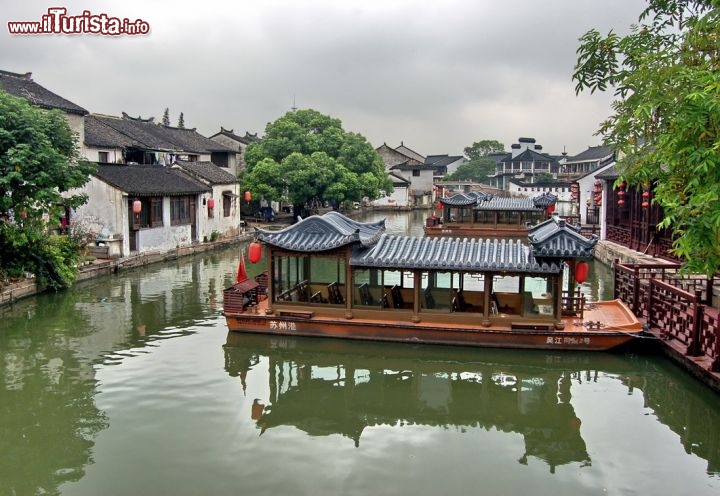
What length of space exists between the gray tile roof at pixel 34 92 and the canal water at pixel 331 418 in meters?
13.1

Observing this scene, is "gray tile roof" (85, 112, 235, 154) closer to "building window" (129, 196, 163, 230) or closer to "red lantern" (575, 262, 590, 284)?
"building window" (129, 196, 163, 230)

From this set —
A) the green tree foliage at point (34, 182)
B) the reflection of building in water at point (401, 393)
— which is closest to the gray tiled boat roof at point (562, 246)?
the reflection of building in water at point (401, 393)

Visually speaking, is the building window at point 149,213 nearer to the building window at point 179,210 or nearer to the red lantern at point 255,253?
the building window at point 179,210

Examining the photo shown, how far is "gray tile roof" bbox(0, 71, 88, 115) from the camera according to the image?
2400cm

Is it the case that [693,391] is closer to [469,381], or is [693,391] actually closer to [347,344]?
[469,381]

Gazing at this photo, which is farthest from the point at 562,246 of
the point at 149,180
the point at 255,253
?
the point at 149,180

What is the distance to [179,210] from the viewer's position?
26.6 m

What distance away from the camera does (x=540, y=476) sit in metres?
7.53

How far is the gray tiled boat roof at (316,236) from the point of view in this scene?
1250cm

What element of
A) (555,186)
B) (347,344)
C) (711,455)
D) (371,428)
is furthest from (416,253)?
(555,186)

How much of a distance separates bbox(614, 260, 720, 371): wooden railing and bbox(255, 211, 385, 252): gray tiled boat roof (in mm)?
5586

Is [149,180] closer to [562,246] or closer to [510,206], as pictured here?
[510,206]

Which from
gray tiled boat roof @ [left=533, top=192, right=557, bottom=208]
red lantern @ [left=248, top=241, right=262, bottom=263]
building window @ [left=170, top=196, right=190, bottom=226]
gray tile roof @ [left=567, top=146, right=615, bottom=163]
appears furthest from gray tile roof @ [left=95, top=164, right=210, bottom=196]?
gray tile roof @ [left=567, top=146, right=615, bottom=163]

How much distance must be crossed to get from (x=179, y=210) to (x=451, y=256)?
17.0 meters
